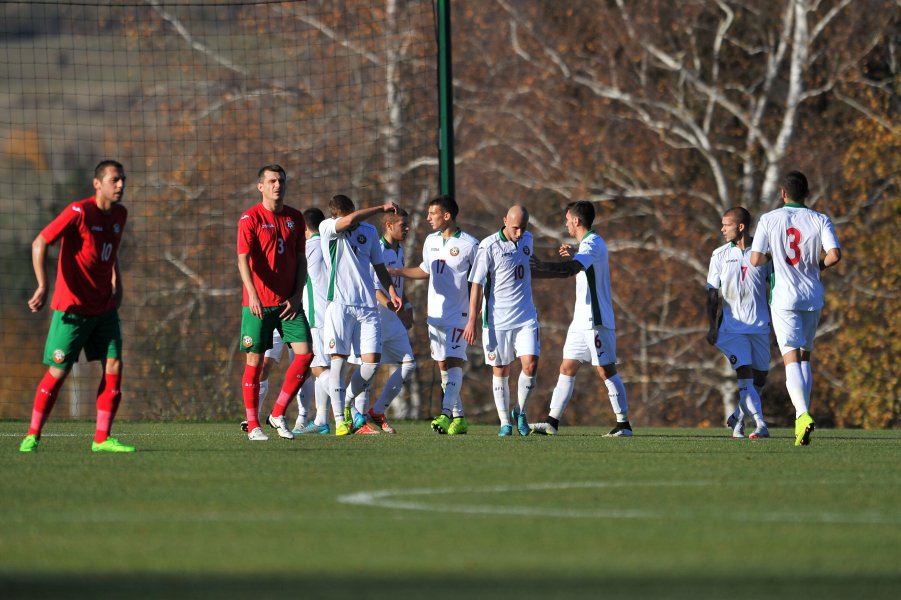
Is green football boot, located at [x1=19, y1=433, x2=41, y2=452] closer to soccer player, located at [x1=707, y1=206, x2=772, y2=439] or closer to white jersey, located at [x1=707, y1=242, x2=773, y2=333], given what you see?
soccer player, located at [x1=707, y1=206, x2=772, y2=439]

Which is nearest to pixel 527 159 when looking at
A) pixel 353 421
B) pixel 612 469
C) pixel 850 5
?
pixel 850 5

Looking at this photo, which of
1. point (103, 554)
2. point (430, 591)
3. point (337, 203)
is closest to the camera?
point (430, 591)

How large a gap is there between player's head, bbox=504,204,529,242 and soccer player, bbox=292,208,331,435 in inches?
79.2

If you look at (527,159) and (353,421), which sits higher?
(527,159)

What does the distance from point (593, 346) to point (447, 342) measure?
1.45 m

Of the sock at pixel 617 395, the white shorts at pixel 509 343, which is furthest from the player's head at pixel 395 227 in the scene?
the sock at pixel 617 395

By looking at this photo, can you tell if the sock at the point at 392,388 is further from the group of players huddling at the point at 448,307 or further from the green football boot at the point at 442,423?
the green football boot at the point at 442,423

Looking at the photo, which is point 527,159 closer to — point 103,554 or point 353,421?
point 353,421

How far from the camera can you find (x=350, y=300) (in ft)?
47.0

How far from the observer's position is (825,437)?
47.4 feet

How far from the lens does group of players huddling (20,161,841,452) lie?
12344 mm

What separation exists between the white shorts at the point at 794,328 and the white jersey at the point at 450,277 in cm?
324

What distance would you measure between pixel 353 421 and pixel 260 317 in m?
2.74

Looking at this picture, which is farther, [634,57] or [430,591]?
[634,57]
